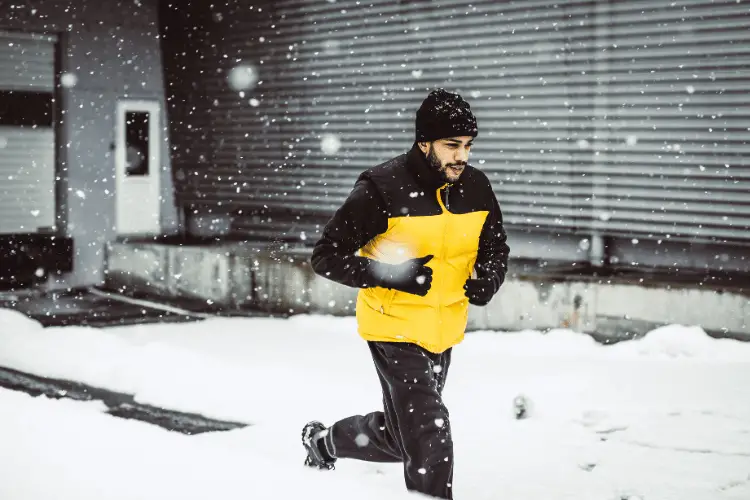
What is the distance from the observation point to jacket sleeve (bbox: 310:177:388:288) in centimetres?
450

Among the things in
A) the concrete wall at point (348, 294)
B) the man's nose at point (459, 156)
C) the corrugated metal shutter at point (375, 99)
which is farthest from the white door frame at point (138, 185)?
the man's nose at point (459, 156)

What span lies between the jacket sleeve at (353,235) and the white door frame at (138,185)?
12.5 m

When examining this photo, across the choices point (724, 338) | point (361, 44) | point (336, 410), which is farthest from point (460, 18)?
point (336, 410)

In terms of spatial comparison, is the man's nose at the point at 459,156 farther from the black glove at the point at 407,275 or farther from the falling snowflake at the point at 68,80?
the falling snowflake at the point at 68,80

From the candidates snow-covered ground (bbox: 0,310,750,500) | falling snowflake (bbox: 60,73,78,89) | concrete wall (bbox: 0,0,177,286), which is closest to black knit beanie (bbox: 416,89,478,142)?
snow-covered ground (bbox: 0,310,750,500)

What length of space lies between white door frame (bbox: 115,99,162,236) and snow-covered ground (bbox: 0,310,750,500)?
17.5ft

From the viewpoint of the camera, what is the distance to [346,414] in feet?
23.9

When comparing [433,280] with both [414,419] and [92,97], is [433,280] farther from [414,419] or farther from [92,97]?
[92,97]

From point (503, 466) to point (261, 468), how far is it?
1588 millimetres

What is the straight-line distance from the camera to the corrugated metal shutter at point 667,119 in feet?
31.3

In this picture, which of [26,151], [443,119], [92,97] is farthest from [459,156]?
[26,151]

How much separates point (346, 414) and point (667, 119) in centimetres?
476

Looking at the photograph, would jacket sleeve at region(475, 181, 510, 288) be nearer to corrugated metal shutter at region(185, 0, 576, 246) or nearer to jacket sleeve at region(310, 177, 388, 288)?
jacket sleeve at region(310, 177, 388, 288)

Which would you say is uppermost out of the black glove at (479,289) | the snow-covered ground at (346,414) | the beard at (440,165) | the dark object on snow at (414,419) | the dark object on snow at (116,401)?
the beard at (440,165)
